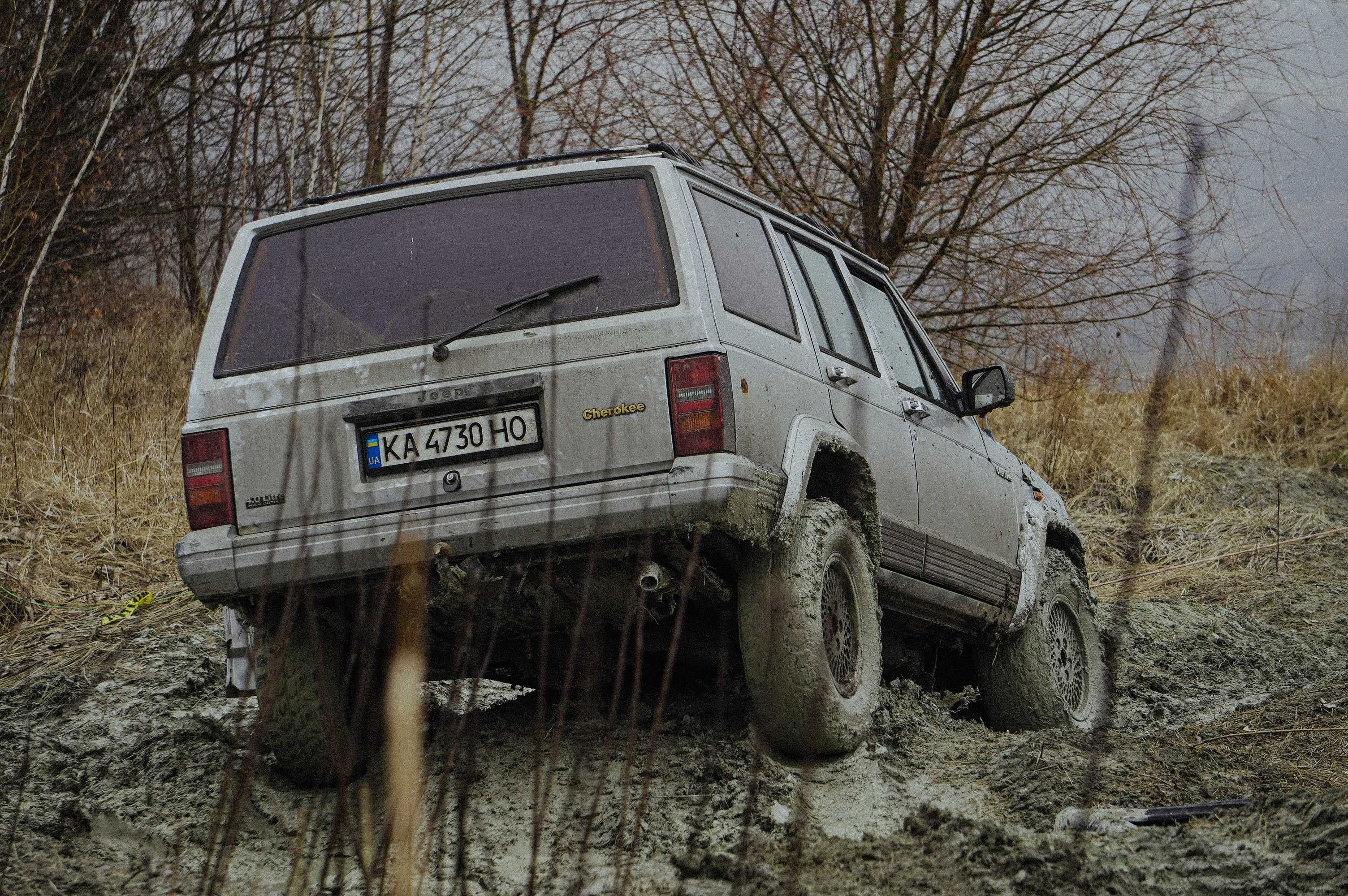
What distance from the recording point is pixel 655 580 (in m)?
3.40

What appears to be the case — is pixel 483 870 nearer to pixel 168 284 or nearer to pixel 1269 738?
pixel 1269 738

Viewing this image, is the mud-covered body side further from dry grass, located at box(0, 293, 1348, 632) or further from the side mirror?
dry grass, located at box(0, 293, 1348, 632)

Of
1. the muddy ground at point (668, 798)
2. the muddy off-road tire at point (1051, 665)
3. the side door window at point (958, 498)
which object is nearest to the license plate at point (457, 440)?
the muddy ground at point (668, 798)

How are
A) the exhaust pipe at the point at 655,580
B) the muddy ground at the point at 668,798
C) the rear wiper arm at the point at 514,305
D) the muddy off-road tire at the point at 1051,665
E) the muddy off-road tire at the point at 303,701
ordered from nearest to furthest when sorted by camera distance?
the muddy ground at the point at 668,798 → the exhaust pipe at the point at 655,580 → the rear wiper arm at the point at 514,305 → the muddy off-road tire at the point at 303,701 → the muddy off-road tire at the point at 1051,665

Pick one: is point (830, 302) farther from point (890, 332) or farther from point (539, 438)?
point (539, 438)

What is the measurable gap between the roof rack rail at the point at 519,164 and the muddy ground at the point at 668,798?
152 centimetres

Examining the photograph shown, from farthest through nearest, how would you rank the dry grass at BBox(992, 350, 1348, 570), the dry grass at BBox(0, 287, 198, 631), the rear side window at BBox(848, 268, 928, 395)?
the dry grass at BBox(992, 350, 1348, 570) < the dry grass at BBox(0, 287, 198, 631) < the rear side window at BBox(848, 268, 928, 395)

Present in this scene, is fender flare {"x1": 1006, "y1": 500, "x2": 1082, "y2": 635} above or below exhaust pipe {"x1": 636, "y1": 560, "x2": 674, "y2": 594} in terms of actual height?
below

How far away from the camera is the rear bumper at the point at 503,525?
3402 millimetres

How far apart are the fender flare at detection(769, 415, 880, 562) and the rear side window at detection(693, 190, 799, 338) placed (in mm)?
343

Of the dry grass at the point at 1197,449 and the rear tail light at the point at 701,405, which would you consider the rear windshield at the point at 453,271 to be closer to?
the rear tail light at the point at 701,405

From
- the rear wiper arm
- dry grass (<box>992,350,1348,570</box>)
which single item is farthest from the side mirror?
dry grass (<box>992,350,1348,570</box>)

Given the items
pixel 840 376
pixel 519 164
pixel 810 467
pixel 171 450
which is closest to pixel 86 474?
pixel 171 450

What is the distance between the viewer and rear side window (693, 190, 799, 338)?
3.89 m
